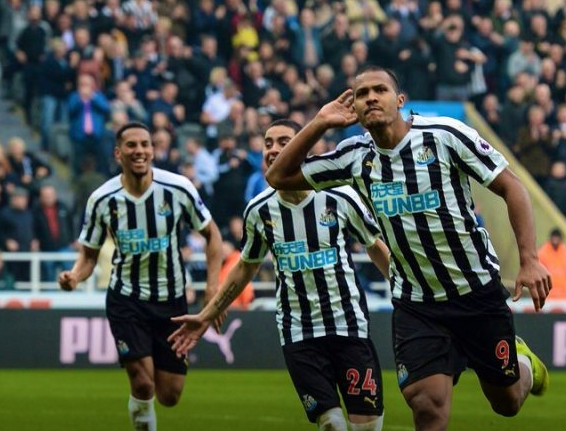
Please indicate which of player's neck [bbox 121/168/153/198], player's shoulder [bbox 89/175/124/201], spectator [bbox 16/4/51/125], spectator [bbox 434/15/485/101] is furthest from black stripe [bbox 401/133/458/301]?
spectator [bbox 434/15/485/101]

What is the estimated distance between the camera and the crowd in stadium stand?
742 inches

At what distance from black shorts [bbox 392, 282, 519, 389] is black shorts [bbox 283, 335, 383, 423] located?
0.84m

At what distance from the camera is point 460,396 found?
47.8 feet

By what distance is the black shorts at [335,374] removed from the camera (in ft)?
27.6

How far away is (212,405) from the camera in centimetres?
1365

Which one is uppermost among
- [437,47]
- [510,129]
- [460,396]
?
[437,47]

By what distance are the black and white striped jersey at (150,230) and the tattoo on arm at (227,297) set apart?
5.06ft

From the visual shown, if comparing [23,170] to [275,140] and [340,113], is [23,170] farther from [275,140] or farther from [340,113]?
[340,113]

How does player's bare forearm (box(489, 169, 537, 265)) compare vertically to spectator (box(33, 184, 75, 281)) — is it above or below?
below

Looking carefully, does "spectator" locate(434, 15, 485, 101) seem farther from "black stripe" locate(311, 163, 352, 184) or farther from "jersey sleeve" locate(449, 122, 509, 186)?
"jersey sleeve" locate(449, 122, 509, 186)

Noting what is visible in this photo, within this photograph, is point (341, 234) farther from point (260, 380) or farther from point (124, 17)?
point (124, 17)

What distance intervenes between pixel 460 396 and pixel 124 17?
8.37 meters

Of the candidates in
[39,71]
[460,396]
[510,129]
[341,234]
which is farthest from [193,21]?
[341,234]

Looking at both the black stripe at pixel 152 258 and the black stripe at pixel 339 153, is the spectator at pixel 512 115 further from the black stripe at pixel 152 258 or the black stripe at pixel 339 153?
the black stripe at pixel 339 153
